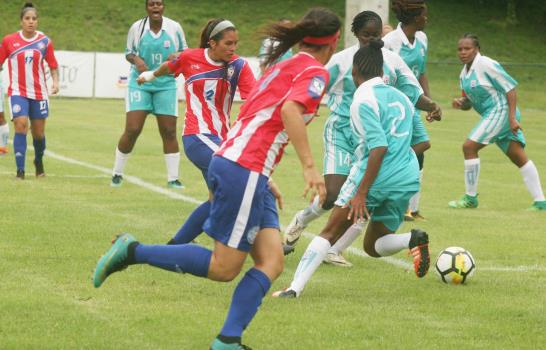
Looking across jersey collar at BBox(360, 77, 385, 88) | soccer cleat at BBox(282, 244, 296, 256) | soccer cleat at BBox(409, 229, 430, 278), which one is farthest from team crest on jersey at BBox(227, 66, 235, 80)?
soccer cleat at BBox(409, 229, 430, 278)

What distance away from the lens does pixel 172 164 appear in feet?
43.8

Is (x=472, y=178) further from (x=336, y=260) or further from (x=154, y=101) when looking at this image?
(x=336, y=260)

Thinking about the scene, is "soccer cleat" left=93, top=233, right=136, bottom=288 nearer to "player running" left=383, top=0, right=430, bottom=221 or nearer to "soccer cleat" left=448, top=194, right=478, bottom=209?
"player running" left=383, top=0, right=430, bottom=221

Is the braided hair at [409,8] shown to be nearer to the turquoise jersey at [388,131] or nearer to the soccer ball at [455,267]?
the turquoise jersey at [388,131]

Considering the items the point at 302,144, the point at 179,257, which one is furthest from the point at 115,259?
the point at 302,144

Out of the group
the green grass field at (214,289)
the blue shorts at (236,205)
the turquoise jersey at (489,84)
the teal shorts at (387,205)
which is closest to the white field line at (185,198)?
the green grass field at (214,289)

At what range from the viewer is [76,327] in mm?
6273

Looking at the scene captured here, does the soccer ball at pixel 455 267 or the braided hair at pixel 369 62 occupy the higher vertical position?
the braided hair at pixel 369 62

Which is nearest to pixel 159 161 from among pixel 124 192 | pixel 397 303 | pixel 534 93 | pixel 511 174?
pixel 124 192

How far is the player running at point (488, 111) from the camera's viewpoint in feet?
40.9

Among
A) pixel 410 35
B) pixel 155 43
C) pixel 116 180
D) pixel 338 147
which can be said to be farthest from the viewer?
pixel 116 180

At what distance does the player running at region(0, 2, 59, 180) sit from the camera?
13.9 m

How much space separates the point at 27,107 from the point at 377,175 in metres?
7.73

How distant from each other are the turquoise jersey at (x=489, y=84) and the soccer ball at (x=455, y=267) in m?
4.91
